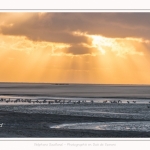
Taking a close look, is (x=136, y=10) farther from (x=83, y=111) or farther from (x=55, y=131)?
(x=83, y=111)

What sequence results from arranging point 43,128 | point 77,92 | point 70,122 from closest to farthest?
point 43,128 < point 70,122 < point 77,92

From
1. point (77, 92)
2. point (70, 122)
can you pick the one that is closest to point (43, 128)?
point (70, 122)

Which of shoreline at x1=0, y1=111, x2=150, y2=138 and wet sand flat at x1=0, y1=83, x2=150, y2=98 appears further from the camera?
wet sand flat at x1=0, y1=83, x2=150, y2=98

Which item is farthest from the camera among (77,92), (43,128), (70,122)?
(77,92)

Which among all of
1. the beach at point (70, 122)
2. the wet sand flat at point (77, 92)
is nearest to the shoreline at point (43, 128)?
the beach at point (70, 122)

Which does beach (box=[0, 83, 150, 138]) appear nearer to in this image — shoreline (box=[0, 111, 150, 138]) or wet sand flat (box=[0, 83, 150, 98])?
shoreline (box=[0, 111, 150, 138])

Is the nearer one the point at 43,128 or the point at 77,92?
the point at 43,128

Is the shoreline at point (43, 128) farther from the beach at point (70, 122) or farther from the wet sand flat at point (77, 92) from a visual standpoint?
the wet sand flat at point (77, 92)

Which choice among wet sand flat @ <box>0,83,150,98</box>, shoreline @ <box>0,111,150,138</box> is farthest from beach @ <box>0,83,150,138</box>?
wet sand flat @ <box>0,83,150,98</box>

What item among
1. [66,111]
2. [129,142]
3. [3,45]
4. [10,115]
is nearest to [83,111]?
[66,111]

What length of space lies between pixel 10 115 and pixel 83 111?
14.9ft

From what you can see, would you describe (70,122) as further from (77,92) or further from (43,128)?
(77,92)

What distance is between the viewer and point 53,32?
2061cm

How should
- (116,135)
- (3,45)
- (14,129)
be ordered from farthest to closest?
(3,45)
(14,129)
(116,135)
